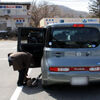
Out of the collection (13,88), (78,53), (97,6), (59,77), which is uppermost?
(97,6)

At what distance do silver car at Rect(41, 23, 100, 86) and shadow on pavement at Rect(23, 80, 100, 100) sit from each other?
37cm

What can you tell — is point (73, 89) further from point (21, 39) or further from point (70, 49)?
point (21, 39)

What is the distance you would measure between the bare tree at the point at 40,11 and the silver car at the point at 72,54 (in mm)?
48889

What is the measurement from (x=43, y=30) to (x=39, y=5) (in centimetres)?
5580

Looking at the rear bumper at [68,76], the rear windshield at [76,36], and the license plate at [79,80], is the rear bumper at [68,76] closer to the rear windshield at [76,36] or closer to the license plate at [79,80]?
the license plate at [79,80]

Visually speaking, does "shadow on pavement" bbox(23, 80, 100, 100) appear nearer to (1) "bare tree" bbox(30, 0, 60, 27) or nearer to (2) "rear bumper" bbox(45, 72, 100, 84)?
Result: (2) "rear bumper" bbox(45, 72, 100, 84)

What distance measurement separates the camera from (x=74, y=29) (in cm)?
473

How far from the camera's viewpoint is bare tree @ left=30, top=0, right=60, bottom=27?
54250 mm

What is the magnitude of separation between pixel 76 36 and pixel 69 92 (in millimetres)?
1524

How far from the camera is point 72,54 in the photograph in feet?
15.1

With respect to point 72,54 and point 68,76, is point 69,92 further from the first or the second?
point 72,54

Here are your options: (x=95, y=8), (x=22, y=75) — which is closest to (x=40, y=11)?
(x=95, y=8)

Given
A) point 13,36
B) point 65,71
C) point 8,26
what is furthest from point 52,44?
point 8,26

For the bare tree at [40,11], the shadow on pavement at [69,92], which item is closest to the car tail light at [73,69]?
the shadow on pavement at [69,92]
